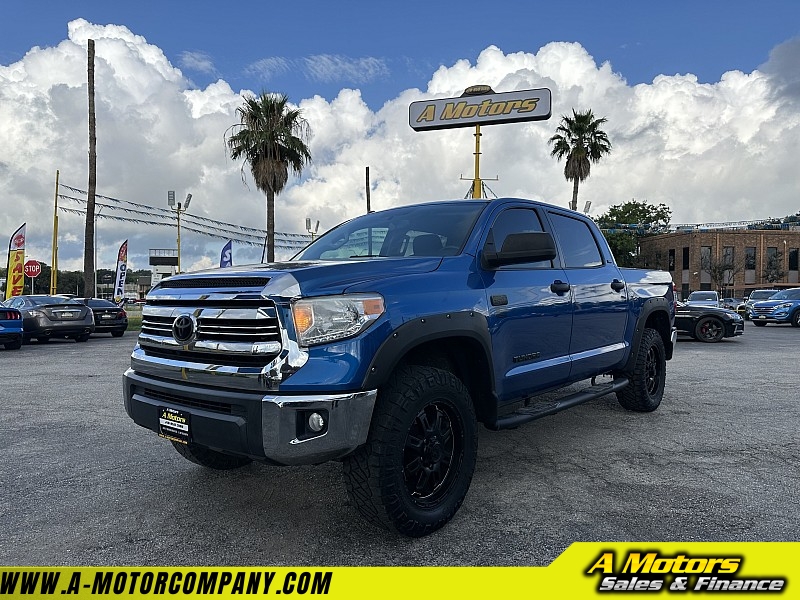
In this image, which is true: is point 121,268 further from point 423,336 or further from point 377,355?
point 377,355

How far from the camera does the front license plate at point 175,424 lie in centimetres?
309

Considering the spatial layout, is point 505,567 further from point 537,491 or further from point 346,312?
point 346,312

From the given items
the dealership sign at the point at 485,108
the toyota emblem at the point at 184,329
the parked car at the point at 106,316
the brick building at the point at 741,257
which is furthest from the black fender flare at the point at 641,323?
the brick building at the point at 741,257

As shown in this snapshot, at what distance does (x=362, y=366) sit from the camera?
9.36 feet

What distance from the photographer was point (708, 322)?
49.4 feet

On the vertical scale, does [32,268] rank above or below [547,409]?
above

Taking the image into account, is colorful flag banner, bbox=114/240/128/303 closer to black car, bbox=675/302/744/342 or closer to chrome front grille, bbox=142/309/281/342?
black car, bbox=675/302/744/342

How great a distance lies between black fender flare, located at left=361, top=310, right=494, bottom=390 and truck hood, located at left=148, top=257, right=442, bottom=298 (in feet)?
0.97

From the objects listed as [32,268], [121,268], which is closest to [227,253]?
[121,268]

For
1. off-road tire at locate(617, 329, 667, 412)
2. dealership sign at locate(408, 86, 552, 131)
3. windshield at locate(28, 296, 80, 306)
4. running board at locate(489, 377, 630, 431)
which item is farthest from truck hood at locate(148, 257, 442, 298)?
dealership sign at locate(408, 86, 552, 131)

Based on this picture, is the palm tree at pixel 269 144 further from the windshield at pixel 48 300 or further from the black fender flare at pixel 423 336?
the black fender flare at pixel 423 336

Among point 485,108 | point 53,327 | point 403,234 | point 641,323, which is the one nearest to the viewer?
point 403,234

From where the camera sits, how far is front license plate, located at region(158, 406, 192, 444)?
Answer: 10.1 feet

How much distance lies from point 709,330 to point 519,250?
13449mm
